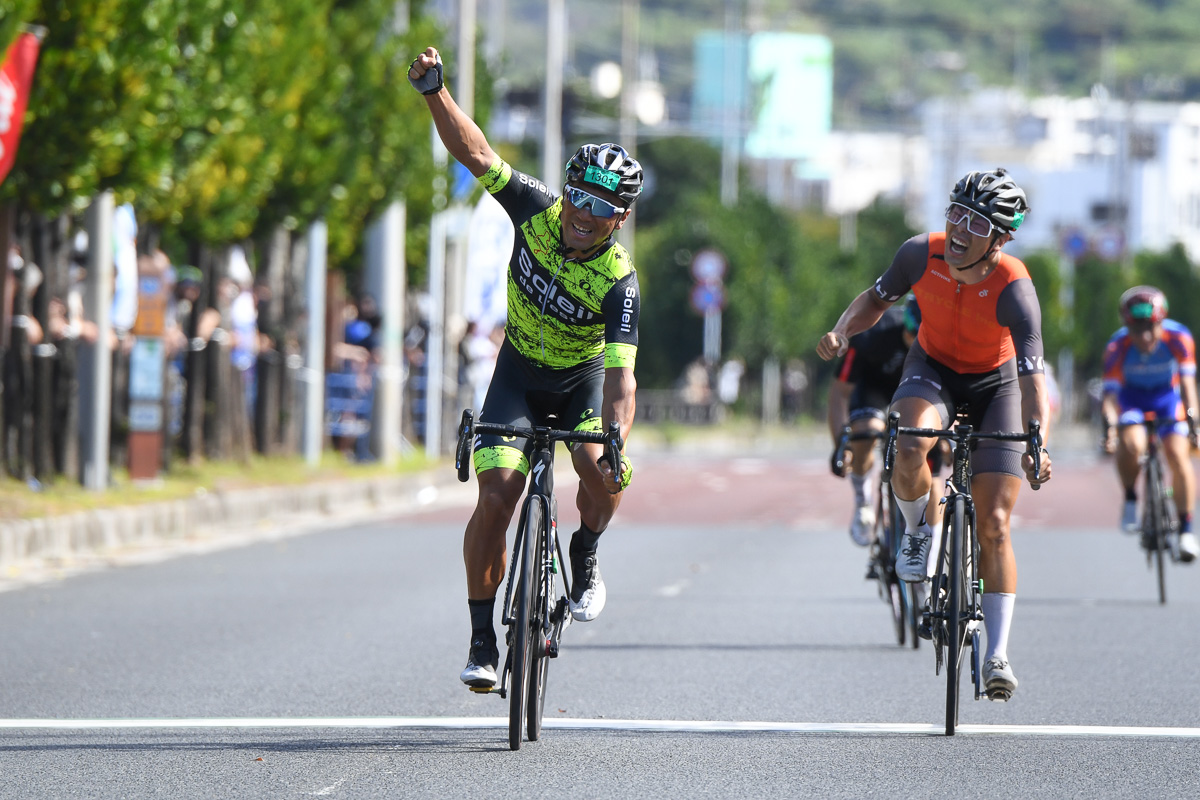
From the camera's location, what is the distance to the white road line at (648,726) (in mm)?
7965

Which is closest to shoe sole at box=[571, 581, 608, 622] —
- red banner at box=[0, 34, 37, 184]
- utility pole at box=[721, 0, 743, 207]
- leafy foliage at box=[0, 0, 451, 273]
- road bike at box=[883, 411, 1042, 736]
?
road bike at box=[883, 411, 1042, 736]

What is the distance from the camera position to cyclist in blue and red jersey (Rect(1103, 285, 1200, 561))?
13.8 metres

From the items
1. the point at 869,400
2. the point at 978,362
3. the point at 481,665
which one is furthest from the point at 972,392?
the point at 869,400

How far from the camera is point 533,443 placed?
302 inches

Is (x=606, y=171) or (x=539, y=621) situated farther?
(x=606, y=171)

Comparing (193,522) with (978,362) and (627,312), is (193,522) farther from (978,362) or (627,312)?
(627,312)

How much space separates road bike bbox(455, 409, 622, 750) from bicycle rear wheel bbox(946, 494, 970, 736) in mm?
1438

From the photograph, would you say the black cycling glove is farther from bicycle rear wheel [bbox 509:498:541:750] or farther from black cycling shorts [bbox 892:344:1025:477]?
black cycling shorts [bbox 892:344:1025:477]

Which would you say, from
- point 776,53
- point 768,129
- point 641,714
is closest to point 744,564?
point 641,714

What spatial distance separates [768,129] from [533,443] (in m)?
68.1

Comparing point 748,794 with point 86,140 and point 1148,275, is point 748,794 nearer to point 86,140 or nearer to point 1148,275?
point 86,140

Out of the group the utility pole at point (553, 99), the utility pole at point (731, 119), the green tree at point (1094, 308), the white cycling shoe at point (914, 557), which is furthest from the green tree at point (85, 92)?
the green tree at point (1094, 308)

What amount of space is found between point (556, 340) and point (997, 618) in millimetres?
2033

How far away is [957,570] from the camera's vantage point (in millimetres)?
7809
